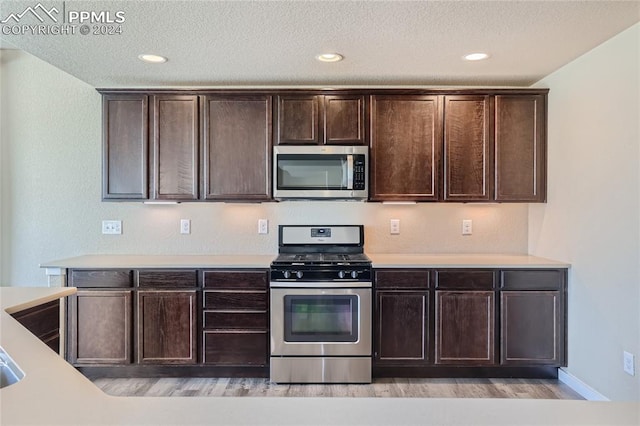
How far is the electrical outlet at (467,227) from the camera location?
3.36 meters

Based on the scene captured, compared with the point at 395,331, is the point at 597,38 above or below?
above

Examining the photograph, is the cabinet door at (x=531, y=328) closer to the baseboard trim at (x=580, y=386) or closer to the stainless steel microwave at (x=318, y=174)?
the baseboard trim at (x=580, y=386)

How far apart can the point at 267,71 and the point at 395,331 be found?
2222mm

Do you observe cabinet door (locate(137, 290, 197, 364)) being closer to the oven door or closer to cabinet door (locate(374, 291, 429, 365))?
the oven door

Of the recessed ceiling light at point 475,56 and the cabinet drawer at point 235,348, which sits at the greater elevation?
the recessed ceiling light at point 475,56

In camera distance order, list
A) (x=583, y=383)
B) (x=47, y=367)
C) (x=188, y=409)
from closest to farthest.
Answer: (x=188, y=409) < (x=47, y=367) < (x=583, y=383)

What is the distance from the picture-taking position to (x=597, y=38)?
7.58 ft

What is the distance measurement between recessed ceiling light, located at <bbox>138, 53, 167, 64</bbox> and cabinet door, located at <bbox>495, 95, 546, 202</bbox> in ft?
8.57

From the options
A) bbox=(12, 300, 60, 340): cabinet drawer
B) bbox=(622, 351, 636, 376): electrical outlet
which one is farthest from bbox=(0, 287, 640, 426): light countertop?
bbox=(622, 351, 636, 376): electrical outlet

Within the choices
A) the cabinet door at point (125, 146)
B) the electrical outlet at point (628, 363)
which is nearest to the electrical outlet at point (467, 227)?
the electrical outlet at point (628, 363)

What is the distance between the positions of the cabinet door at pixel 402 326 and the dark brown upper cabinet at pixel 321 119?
1.29 m

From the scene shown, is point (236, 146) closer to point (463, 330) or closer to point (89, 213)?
point (89, 213)

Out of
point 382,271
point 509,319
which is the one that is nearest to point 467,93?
point 382,271

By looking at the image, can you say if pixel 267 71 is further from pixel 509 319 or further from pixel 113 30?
pixel 509 319
